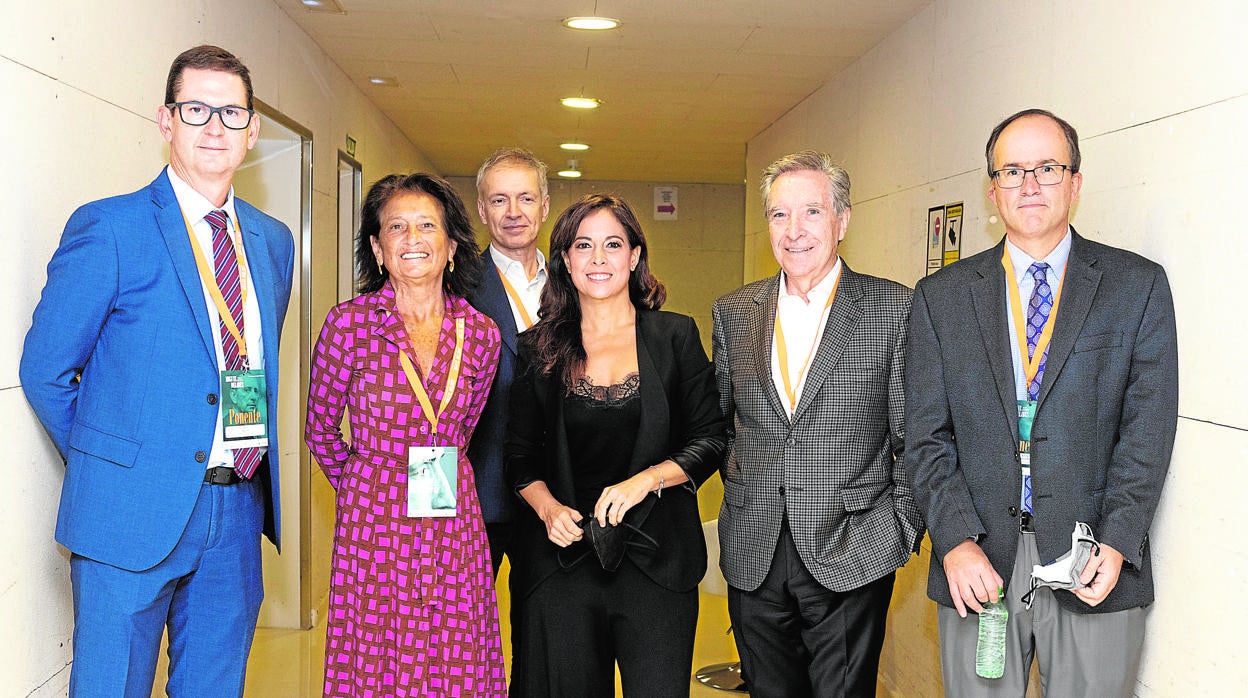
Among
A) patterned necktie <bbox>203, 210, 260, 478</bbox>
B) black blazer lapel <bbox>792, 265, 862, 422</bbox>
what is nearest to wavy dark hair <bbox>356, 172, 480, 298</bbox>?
patterned necktie <bbox>203, 210, 260, 478</bbox>

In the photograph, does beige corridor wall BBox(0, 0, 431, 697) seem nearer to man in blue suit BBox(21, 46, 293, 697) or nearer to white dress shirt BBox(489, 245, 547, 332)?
man in blue suit BBox(21, 46, 293, 697)

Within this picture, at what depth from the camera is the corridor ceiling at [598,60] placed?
15.0ft

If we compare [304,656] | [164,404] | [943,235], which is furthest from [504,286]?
[304,656]

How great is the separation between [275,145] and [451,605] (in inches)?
A: 119

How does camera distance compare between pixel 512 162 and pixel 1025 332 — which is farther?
pixel 512 162

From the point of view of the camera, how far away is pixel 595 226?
8.64ft

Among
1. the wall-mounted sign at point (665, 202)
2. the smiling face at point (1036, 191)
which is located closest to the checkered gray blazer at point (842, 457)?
the smiling face at point (1036, 191)

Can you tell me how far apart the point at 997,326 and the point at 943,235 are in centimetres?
175

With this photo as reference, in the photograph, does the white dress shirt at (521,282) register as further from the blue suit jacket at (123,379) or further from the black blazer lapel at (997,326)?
the black blazer lapel at (997,326)

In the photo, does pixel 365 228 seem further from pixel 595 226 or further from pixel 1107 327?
pixel 1107 327

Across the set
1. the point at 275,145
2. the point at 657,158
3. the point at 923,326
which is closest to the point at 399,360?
the point at 923,326

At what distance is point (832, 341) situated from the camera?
260cm

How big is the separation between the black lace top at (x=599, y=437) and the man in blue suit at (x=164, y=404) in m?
0.73

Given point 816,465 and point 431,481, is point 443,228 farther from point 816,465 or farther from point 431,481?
point 816,465
